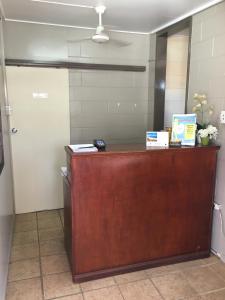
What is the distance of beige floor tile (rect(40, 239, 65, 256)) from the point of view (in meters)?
2.59

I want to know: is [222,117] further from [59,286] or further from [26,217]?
[26,217]

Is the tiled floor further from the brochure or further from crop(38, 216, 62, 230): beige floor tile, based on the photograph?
the brochure

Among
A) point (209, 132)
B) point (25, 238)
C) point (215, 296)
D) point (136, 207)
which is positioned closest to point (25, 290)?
point (25, 238)

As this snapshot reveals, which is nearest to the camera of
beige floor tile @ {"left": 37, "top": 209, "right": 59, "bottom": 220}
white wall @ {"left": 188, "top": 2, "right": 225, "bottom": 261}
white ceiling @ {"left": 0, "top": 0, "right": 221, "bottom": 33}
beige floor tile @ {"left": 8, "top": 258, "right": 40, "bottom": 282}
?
beige floor tile @ {"left": 8, "top": 258, "right": 40, "bottom": 282}

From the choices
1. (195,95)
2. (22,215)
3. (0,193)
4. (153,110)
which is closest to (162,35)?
(153,110)

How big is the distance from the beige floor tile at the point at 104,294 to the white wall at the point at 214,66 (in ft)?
3.58

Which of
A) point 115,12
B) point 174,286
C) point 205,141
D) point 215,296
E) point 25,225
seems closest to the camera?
point 215,296

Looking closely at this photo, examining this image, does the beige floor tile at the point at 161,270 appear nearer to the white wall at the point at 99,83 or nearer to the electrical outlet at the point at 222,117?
the electrical outlet at the point at 222,117

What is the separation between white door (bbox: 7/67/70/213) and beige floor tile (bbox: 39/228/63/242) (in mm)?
620

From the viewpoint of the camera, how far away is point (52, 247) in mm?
2674

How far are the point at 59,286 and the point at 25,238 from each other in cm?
90

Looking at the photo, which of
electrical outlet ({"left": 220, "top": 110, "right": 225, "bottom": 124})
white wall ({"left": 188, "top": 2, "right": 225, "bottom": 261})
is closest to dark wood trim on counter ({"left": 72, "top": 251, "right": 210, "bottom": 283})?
white wall ({"left": 188, "top": 2, "right": 225, "bottom": 261})

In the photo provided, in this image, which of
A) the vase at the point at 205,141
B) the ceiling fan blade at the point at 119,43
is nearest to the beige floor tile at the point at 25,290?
the vase at the point at 205,141

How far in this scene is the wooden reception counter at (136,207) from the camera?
6.80ft
